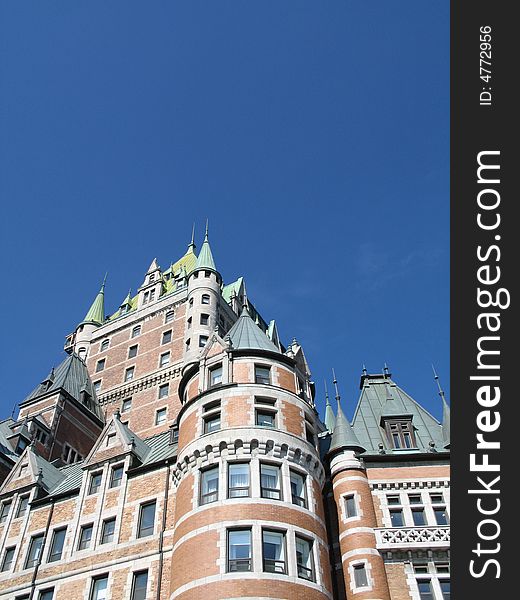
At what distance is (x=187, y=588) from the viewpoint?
25781mm

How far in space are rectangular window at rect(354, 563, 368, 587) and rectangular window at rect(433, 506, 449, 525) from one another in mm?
4968

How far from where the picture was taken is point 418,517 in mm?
31344

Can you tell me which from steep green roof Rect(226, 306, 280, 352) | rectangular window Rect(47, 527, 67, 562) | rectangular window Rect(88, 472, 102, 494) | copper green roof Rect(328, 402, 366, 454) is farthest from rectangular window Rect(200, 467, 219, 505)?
rectangular window Rect(47, 527, 67, 562)

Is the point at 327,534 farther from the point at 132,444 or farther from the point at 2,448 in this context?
the point at 2,448

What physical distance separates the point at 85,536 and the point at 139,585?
18.5 feet

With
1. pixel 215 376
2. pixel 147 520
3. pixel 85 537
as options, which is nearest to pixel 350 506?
pixel 215 376

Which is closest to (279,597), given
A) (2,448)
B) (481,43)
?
(481,43)

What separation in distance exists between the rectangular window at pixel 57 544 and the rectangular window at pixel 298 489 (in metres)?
15.0

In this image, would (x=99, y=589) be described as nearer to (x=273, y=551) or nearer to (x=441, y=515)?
(x=273, y=551)

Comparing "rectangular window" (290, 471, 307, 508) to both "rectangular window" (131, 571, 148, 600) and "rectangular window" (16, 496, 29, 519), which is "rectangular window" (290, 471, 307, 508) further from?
"rectangular window" (16, 496, 29, 519)

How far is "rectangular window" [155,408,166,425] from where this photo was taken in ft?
188

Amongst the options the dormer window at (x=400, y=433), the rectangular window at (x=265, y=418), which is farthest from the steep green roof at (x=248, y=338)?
the dormer window at (x=400, y=433)

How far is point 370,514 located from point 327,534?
2648 mm

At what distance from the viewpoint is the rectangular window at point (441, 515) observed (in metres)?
31.0
